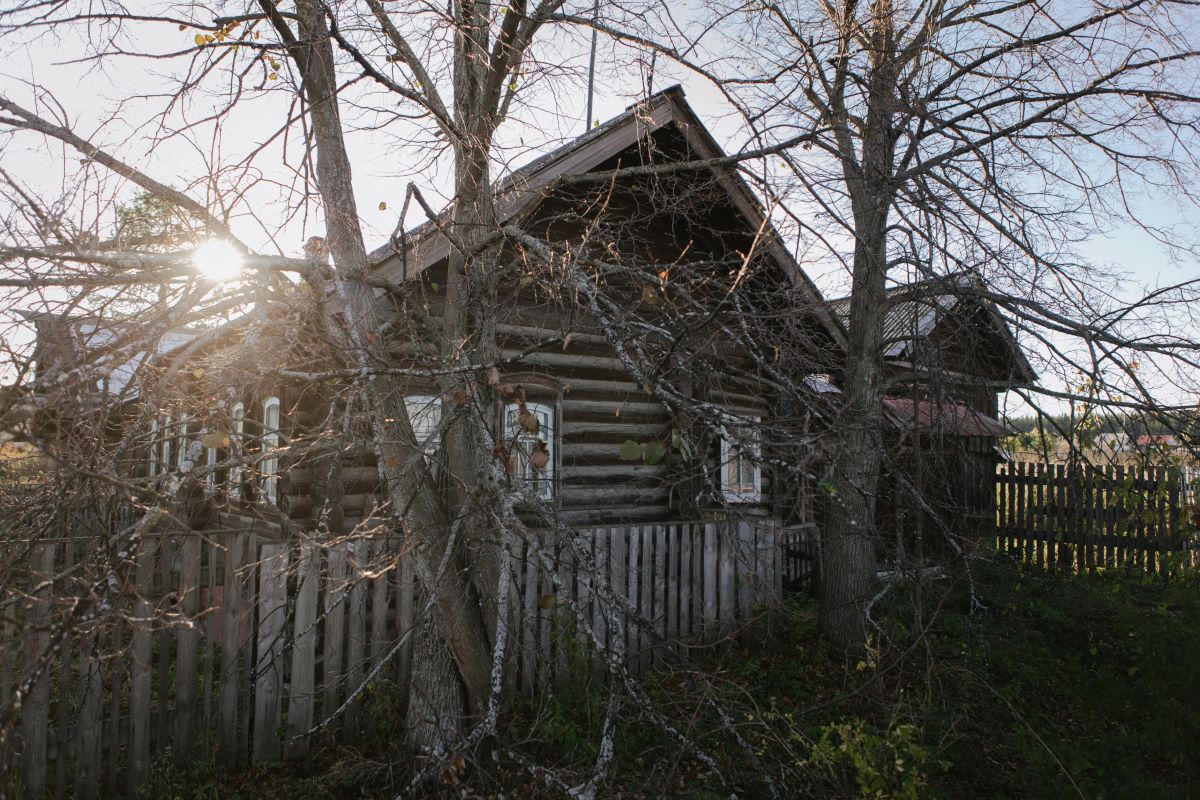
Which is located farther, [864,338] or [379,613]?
[864,338]

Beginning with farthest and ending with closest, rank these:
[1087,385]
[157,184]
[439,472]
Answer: [439,472] < [1087,385] < [157,184]

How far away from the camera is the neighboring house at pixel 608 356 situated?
5.50m

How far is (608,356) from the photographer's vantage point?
29.5 feet

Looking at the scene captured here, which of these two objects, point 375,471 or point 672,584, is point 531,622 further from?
point 375,471

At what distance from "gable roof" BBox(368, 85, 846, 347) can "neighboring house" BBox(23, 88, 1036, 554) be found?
0.02 meters

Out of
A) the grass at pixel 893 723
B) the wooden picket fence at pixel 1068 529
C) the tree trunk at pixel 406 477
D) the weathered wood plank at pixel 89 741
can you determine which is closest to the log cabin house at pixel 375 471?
the weathered wood plank at pixel 89 741

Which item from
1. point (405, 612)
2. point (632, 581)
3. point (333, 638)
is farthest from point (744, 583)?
point (333, 638)

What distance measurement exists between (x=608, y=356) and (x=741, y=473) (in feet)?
11.4

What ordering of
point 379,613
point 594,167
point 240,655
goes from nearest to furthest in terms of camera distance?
point 240,655 → point 379,613 → point 594,167

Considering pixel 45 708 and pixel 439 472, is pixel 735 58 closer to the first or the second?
pixel 439 472

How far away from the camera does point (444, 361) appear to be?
3945 millimetres

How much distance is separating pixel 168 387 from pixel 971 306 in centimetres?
559

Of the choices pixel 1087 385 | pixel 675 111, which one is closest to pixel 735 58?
pixel 675 111

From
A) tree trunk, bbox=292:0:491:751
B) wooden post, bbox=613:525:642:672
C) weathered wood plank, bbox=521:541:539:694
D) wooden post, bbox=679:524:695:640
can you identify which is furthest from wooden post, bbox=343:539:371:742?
wooden post, bbox=679:524:695:640
